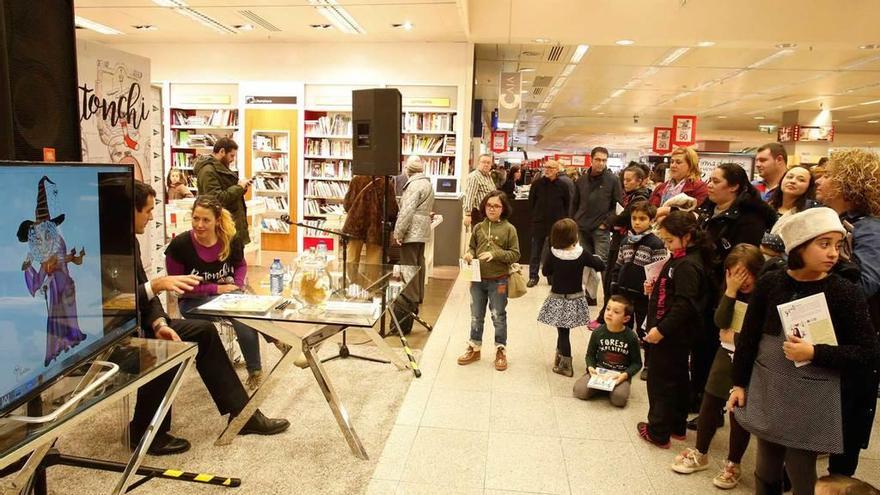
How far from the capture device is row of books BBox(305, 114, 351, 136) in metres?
8.52

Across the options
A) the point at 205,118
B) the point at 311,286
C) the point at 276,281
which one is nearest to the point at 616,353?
the point at 311,286

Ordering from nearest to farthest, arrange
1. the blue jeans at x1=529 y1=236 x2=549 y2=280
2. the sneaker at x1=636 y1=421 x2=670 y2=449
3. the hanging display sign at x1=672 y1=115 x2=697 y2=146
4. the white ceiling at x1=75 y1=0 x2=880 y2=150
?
the sneaker at x1=636 y1=421 x2=670 y2=449
the white ceiling at x1=75 y1=0 x2=880 y2=150
the blue jeans at x1=529 y1=236 x2=549 y2=280
the hanging display sign at x1=672 y1=115 x2=697 y2=146

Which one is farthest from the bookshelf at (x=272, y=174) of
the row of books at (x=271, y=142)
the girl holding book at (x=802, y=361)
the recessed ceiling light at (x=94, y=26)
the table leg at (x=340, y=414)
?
the girl holding book at (x=802, y=361)

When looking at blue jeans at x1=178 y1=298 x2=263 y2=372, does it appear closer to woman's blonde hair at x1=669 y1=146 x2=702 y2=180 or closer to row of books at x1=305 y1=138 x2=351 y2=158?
woman's blonde hair at x1=669 y1=146 x2=702 y2=180

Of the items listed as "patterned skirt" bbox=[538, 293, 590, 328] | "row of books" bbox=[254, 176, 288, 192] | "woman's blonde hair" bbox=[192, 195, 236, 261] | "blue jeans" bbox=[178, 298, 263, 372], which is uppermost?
"row of books" bbox=[254, 176, 288, 192]

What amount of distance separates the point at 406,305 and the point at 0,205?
12.4ft

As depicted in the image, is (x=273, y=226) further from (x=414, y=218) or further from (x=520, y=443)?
(x=520, y=443)

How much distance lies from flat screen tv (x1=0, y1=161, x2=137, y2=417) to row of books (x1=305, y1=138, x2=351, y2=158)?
663 centimetres

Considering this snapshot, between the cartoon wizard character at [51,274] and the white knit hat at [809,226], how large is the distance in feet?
7.83

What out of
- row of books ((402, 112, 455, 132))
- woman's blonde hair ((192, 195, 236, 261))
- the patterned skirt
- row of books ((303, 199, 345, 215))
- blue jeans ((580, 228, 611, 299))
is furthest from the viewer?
row of books ((303, 199, 345, 215))

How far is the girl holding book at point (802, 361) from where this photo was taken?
1985mm

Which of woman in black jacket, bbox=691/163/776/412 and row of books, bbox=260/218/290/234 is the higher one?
woman in black jacket, bbox=691/163/776/412

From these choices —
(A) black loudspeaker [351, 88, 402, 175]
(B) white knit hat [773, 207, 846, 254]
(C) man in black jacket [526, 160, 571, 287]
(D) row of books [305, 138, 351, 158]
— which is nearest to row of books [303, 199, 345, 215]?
(D) row of books [305, 138, 351, 158]

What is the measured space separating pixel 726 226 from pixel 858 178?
762mm
